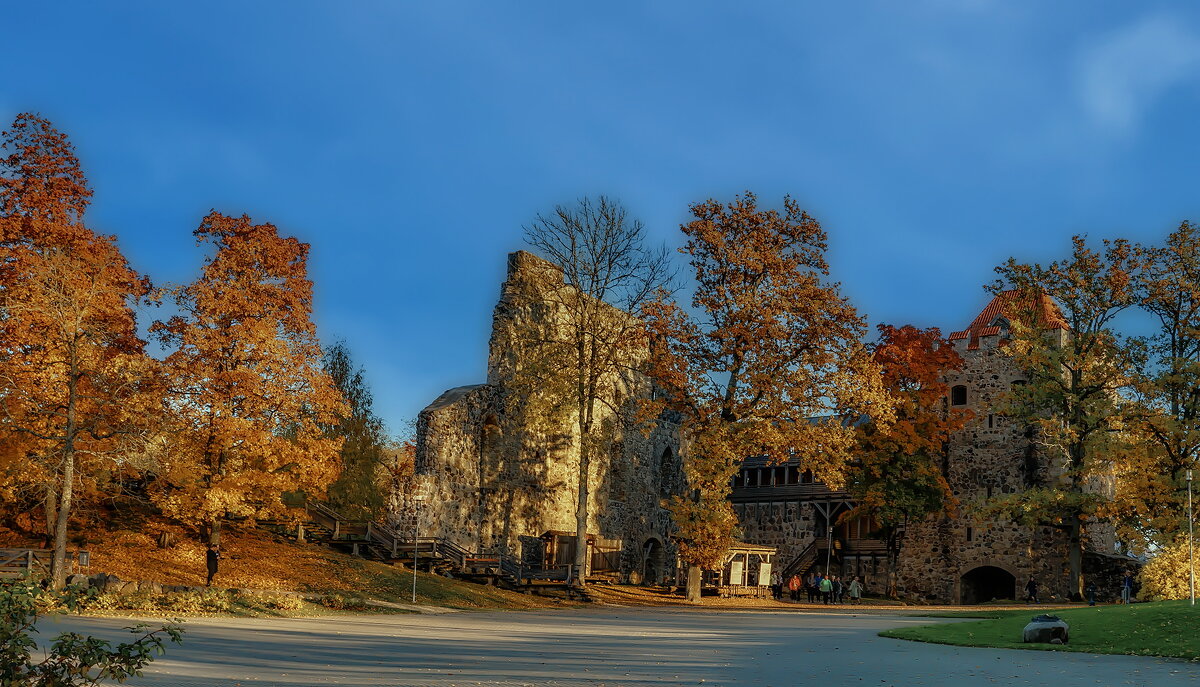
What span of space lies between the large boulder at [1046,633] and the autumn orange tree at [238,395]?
1846cm

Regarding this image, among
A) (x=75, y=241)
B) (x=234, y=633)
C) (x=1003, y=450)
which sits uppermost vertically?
(x=75, y=241)

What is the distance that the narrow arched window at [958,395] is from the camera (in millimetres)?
47344

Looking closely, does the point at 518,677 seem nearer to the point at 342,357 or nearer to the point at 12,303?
the point at 12,303

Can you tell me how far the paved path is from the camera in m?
12.2

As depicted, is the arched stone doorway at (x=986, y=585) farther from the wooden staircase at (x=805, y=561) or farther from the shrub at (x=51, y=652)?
the shrub at (x=51, y=652)

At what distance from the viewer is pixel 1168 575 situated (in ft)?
98.2

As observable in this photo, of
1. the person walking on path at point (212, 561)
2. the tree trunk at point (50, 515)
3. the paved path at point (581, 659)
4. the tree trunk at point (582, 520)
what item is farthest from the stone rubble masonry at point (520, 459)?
the paved path at point (581, 659)

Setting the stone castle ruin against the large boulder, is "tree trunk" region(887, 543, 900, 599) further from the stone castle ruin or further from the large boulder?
the large boulder

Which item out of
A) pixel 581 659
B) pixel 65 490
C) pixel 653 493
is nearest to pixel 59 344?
pixel 65 490

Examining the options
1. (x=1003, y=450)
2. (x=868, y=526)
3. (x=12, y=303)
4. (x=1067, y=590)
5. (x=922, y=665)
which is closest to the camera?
(x=922, y=665)

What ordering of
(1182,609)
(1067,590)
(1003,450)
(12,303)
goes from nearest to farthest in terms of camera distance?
(1182,609) < (12,303) < (1067,590) < (1003,450)

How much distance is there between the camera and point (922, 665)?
577 inches

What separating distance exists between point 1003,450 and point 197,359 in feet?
103

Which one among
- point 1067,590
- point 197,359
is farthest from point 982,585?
point 197,359
